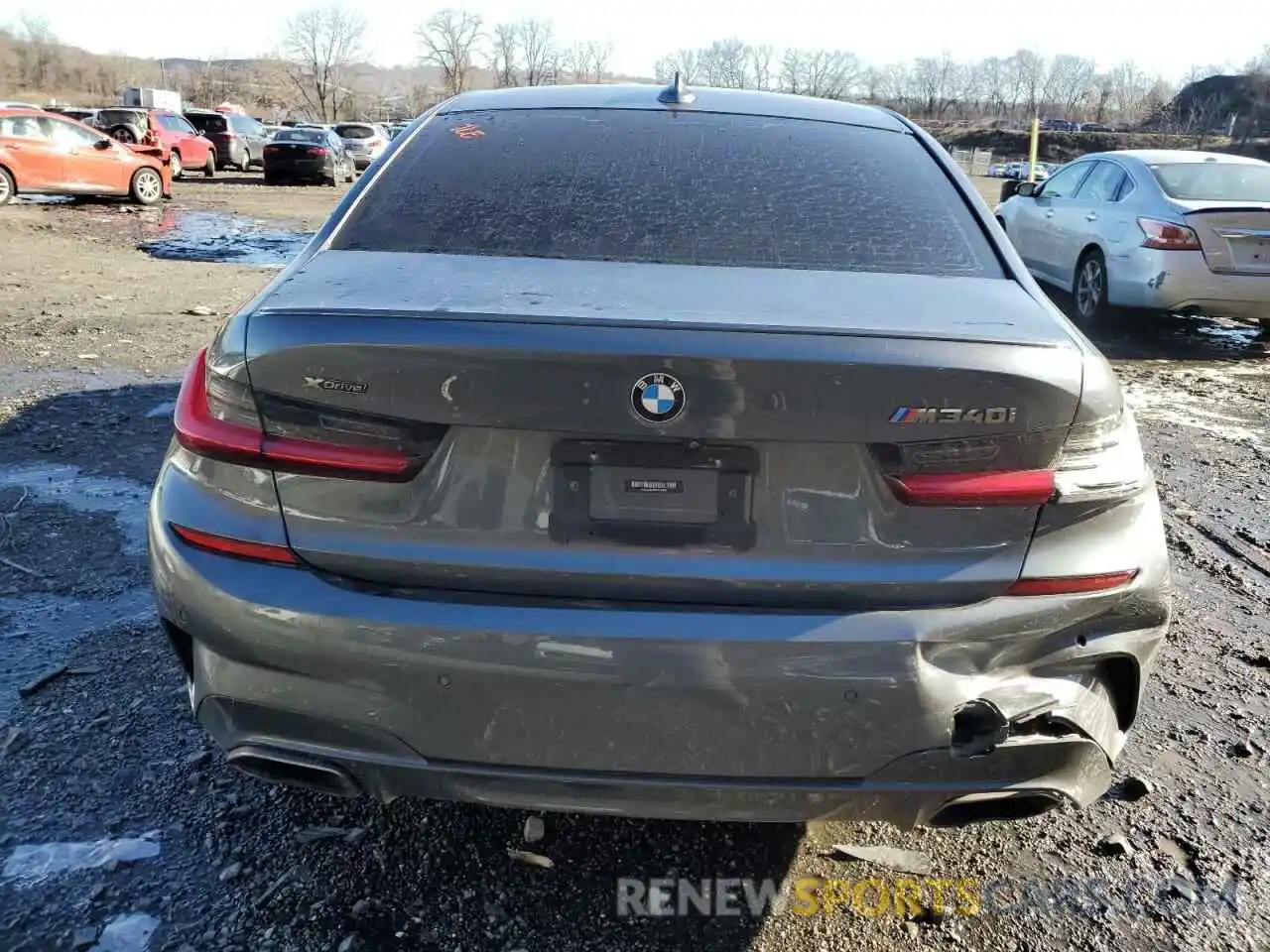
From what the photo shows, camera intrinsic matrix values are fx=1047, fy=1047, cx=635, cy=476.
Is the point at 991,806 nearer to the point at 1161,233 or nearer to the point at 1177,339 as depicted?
the point at 1161,233

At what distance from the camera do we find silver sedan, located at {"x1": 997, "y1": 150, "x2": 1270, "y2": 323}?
26.8 feet

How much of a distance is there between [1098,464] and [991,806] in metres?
0.69

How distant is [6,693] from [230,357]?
69.6 inches

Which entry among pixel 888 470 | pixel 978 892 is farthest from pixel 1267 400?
pixel 888 470

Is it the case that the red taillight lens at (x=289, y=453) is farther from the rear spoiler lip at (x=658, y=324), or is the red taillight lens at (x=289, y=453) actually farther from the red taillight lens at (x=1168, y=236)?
the red taillight lens at (x=1168, y=236)

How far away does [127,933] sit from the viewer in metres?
2.18

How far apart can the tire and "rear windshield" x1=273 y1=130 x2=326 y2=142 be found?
24.7 feet

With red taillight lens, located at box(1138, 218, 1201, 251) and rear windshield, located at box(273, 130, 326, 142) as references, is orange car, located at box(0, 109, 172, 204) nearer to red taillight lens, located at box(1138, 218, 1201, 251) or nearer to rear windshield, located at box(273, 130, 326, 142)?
rear windshield, located at box(273, 130, 326, 142)

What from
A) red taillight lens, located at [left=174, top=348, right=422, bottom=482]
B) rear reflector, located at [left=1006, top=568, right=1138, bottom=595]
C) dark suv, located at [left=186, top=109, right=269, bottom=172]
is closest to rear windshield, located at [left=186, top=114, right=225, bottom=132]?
dark suv, located at [left=186, top=109, right=269, bottom=172]

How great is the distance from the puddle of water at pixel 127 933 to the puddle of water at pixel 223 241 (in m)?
10.2

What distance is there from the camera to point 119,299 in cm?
953

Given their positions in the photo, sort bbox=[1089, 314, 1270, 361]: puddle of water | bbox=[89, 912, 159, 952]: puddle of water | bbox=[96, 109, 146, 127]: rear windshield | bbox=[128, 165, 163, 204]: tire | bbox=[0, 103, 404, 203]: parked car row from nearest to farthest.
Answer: bbox=[89, 912, 159, 952]: puddle of water
bbox=[1089, 314, 1270, 361]: puddle of water
bbox=[0, 103, 404, 203]: parked car row
bbox=[128, 165, 163, 204]: tire
bbox=[96, 109, 146, 127]: rear windshield

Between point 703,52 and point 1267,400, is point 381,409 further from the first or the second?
point 703,52

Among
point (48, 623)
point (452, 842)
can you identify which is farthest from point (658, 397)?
point (48, 623)
